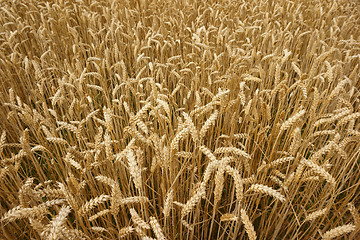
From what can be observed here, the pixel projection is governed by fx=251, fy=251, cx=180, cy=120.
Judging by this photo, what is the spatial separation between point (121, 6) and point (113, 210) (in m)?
2.63

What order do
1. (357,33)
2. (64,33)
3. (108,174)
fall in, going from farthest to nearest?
(357,33)
(64,33)
(108,174)

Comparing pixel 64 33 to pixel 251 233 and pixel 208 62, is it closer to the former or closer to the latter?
pixel 208 62

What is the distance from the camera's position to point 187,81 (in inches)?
68.5

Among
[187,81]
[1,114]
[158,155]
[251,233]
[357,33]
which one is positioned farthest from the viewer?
[357,33]

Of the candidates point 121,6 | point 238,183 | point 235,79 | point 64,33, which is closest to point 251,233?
point 238,183

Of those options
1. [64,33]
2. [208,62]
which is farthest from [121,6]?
[208,62]

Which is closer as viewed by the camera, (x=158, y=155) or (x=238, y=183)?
(x=238, y=183)

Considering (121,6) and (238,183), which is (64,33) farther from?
(238,183)

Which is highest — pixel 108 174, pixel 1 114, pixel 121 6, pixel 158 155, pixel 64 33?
pixel 121 6

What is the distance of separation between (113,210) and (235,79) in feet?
3.52

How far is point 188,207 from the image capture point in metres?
0.64

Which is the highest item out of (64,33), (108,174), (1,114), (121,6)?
(121,6)

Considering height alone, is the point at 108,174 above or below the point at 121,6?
below

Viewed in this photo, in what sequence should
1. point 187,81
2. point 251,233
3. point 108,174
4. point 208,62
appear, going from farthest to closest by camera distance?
point 208,62
point 187,81
point 108,174
point 251,233
